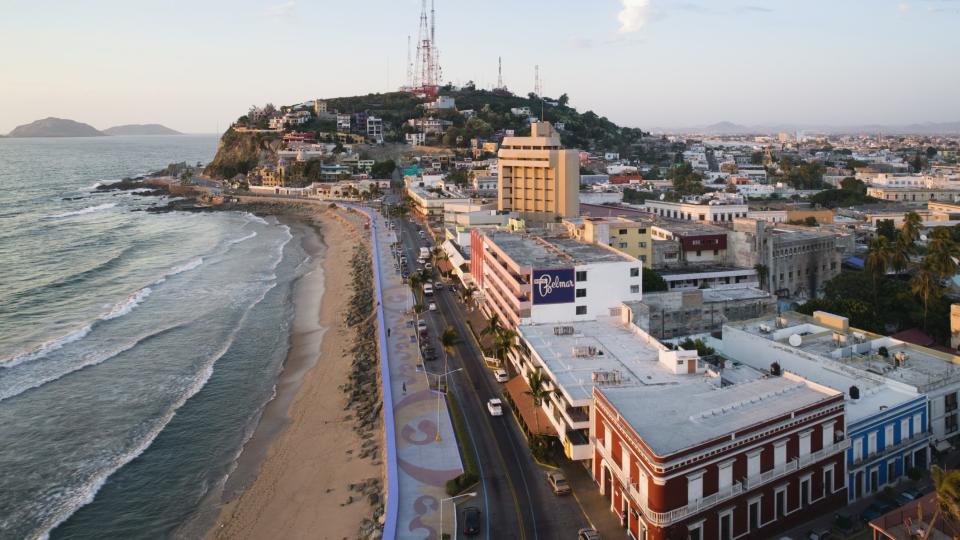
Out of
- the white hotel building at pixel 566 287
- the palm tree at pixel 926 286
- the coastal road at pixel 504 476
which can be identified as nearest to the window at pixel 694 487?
the coastal road at pixel 504 476

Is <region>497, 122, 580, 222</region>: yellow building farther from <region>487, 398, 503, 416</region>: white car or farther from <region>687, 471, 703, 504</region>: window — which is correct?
<region>687, 471, 703, 504</region>: window

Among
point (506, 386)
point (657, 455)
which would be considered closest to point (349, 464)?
point (506, 386)

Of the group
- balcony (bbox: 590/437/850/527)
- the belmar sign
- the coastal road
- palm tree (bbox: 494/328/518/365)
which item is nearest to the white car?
the coastal road

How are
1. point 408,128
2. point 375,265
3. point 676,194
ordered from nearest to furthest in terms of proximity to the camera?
point 375,265
point 676,194
point 408,128

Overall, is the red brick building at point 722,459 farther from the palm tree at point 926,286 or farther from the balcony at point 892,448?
the palm tree at point 926,286

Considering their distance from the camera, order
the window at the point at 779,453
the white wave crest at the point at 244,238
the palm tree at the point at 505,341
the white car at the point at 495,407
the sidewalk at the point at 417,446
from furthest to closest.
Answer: the white wave crest at the point at 244,238 → the palm tree at the point at 505,341 → the white car at the point at 495,407 → the sidewalk at the point at 417,446 → the window at the point at 779,453

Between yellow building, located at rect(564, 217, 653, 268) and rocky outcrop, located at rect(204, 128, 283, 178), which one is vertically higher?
rocky outcrop, located at rect(204, 128, 283, 178)

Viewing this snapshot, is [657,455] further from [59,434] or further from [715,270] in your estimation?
[715,270]
